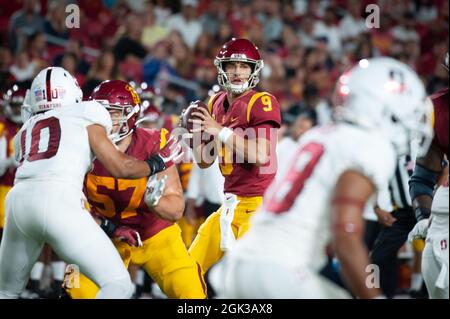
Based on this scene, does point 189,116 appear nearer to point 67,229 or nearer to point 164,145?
point 164,145

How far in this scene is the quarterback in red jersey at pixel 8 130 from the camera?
297 inches

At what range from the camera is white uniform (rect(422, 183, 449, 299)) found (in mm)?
4070

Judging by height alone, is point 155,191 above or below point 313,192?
below

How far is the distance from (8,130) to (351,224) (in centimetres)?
512

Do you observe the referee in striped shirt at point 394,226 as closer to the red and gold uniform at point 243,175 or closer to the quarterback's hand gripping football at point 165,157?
the red and gold uniform at point 243,175

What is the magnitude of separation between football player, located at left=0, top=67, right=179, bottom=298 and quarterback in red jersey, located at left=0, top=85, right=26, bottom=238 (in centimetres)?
282

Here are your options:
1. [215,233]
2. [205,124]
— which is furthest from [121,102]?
[215,233]

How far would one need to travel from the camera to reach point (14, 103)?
755 cm

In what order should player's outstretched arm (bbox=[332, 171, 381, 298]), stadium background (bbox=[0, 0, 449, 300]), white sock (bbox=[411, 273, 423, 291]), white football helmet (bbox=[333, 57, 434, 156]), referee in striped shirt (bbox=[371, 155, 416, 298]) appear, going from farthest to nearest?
stadium background (bbox=[0, 0, 449, 300]), white sock (bbox=[411, 273, 423, 291]), referee in striped shirt (bbox=[371, 155, 416, 298]), white football helmet (bbox=[333, 57, 434, 156]), player's outstretched arm (bbox=[332, 171, 381, 298])

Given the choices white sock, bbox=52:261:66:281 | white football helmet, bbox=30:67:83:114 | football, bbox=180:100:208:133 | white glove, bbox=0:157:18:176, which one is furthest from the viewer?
white sock, bbox=52:261:66:281

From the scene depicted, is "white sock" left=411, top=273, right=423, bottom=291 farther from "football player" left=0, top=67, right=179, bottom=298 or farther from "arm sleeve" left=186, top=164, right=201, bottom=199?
"football player" left=0, top=67, right=179, bottom=298

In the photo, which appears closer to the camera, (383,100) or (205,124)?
(383,100)

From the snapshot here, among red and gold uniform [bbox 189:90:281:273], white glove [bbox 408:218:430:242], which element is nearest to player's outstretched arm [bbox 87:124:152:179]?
red and gold uniform [bbox 189:90:281:273]

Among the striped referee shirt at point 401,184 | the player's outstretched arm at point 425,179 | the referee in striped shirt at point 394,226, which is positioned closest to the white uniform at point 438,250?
the player's outstretched arm at point 425,179
